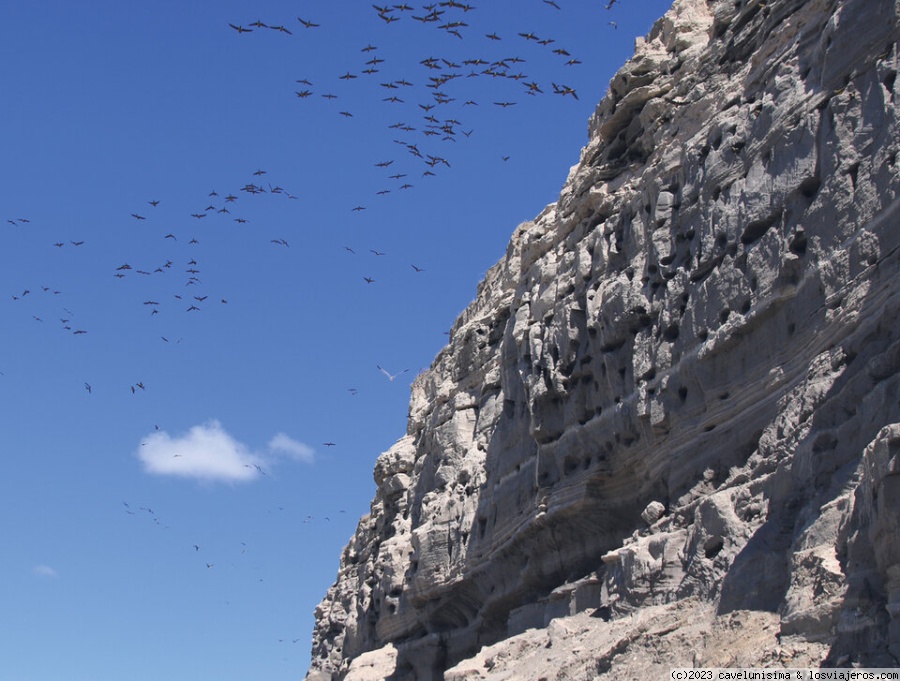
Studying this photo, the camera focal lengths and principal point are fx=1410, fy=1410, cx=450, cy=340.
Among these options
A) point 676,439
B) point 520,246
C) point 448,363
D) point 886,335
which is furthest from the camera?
point 448,363

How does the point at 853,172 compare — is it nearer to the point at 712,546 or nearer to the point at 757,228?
the point at 757,228

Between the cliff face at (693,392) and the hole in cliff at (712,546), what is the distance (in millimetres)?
36

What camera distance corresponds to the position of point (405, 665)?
1610 inches

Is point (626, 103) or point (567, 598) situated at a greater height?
point (626, 103)

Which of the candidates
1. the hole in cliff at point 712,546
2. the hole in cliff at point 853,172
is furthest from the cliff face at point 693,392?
→ the hole in cliff at point 853,172

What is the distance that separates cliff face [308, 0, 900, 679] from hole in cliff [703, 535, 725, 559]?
0.04 meters


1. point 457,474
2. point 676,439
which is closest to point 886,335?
point 676,439

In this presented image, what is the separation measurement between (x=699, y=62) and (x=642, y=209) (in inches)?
174

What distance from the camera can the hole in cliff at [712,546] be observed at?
973 inches

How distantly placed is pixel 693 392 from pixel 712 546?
14.8ft

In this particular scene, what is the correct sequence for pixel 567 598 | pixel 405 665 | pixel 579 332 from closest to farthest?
pixel 567 598 → pixel 579 332 → pixel 405 665

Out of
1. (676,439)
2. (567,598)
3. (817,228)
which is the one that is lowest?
(567,598)

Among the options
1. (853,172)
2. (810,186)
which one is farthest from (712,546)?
(853,172)

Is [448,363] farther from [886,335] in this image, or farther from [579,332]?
[886,335]
